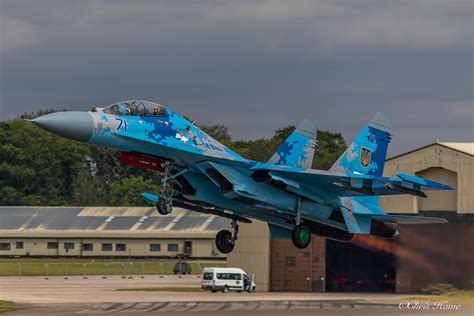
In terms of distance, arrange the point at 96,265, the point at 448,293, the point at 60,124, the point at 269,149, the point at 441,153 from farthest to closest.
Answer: the point at 269,149 < the point at 96,265 < the point at 441,153 < the point at 448,293 < the point at 60,124

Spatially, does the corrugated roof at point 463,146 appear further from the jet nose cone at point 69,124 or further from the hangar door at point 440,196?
the jet nose cone at point 69,124

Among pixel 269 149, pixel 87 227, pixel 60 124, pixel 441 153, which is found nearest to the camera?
pixel 60 124

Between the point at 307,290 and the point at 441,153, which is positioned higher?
the point at 441,153

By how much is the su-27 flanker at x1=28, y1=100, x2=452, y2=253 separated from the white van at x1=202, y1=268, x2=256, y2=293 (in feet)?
65.8

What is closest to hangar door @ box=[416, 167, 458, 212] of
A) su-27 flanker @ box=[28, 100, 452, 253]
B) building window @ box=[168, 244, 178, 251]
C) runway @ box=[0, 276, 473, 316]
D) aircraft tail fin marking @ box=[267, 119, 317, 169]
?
runway @ box=[0, 276, 473, 316]

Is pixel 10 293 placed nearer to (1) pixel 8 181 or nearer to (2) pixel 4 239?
(2) pixel 4 239

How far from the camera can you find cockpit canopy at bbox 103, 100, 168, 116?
35.6m

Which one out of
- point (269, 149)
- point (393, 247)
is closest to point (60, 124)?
point (393, 247)

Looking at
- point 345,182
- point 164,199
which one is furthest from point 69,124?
point 345,182

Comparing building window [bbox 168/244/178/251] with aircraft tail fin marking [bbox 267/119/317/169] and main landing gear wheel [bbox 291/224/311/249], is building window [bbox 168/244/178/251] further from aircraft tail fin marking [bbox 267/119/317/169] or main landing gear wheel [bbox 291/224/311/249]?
main landing gear wheel [bbox 291/224/311/249]

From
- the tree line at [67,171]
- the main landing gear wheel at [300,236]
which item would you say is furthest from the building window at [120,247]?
the main landing gear wheel at [300,236]

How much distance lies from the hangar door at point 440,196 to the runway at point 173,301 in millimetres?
5512

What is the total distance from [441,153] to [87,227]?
4391cm

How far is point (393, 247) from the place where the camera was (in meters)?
54.5
